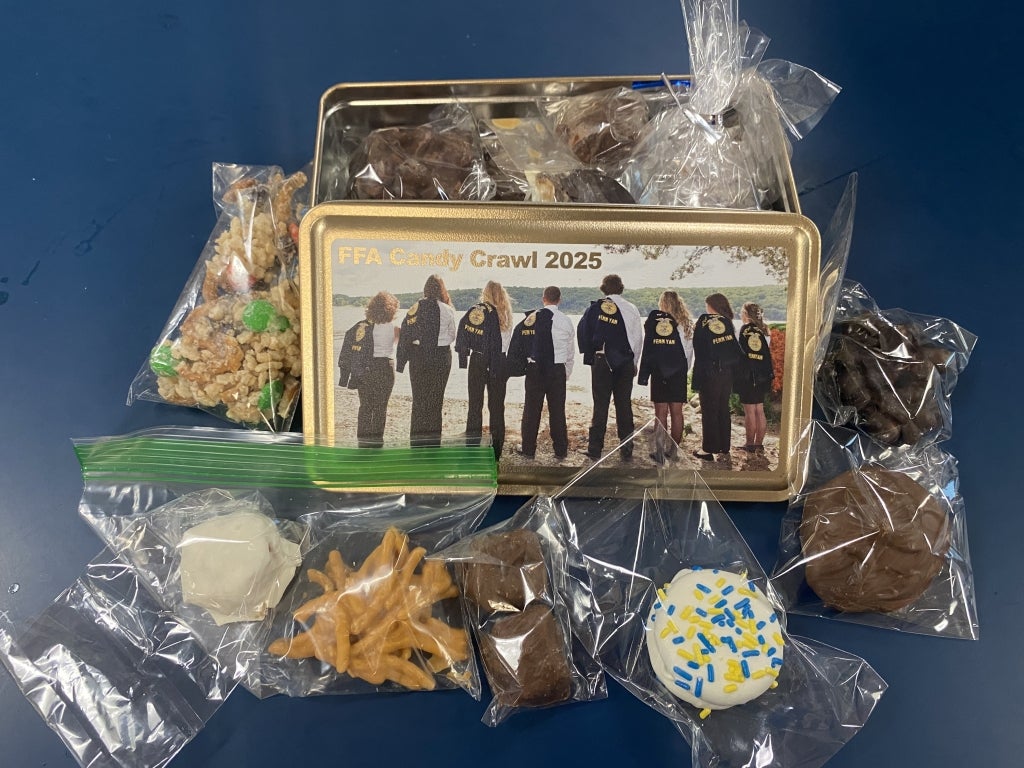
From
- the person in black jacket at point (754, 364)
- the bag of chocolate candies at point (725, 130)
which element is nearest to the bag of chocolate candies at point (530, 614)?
the person in black jacket at point (754, 364)

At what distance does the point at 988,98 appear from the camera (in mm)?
1435

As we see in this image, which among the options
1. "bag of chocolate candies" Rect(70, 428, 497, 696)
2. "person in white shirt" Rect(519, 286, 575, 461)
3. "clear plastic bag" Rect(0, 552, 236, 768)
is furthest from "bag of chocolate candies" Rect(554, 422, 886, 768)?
"clear plastic bag" Rect(0, 552, 236, 768)

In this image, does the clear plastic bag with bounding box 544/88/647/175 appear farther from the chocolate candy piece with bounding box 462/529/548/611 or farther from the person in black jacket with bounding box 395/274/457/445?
the chocolate candy piece with bounding box 462/529/548/611

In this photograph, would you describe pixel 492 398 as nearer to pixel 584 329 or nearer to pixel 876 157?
pixel 584 329

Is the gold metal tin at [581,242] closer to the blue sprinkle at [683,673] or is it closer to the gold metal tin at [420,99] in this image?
the gold metal tin at [420,99]

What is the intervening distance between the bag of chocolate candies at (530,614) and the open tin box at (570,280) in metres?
0.11

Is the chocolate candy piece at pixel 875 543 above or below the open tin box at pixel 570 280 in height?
below

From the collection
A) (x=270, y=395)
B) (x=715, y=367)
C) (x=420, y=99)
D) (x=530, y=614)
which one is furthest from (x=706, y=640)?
(x=420, y=99)

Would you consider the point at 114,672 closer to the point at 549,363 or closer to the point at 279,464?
the point at 279,464

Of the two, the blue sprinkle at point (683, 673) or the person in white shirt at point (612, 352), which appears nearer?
the blue sprinkle at point (683, 673)

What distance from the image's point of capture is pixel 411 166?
119cm

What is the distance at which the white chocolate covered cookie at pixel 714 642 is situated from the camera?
105cm

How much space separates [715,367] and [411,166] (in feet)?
1.84

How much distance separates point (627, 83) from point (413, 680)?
997 millimetres
